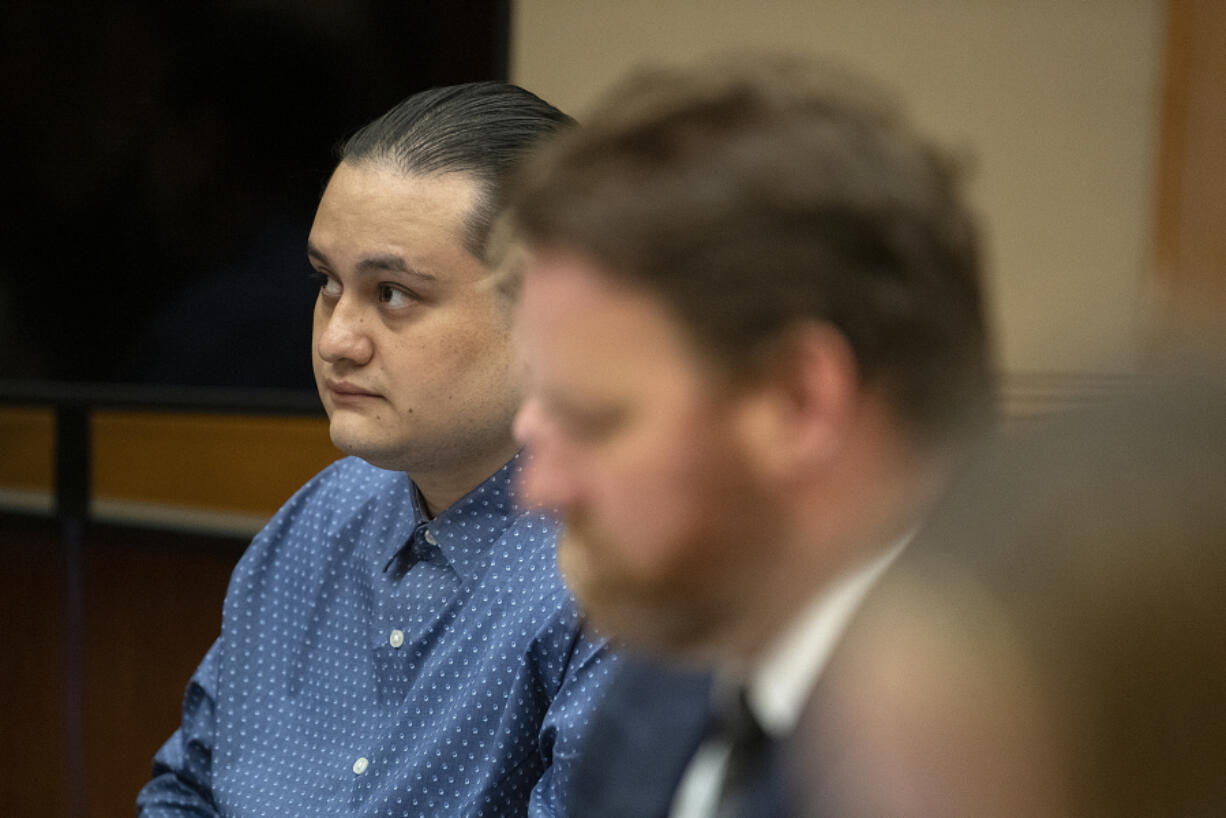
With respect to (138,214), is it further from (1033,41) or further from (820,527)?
(820,527)

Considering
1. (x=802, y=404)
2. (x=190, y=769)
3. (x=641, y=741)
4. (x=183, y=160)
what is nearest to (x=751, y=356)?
(x=802, y=404)

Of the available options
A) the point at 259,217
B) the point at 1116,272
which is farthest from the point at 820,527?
the point at 259,217

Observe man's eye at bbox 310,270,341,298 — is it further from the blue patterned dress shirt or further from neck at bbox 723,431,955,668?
neck at bbox 723,431,955,668

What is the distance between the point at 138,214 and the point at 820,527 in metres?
2.19

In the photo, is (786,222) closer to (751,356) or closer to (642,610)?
(751,356)

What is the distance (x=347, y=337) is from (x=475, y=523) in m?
0.23

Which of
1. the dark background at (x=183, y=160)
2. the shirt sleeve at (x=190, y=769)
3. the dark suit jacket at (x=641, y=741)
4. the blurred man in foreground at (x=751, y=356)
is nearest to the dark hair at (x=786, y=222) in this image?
the blurred man in foreground at (x=751, y=356)

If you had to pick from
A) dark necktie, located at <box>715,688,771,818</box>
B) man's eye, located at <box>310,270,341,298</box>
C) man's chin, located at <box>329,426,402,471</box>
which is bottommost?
man's chin, located at <box>329,426,402,471</box>

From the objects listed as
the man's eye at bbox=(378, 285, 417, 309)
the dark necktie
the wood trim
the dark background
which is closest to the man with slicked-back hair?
the man's eye at bbox=(378, 285, 417, 309)

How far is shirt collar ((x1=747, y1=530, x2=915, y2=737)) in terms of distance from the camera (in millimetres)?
620

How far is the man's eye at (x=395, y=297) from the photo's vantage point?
4.31 ft

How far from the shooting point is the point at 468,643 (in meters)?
1.29

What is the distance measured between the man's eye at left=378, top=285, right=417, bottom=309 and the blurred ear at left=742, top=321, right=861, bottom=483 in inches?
30.0

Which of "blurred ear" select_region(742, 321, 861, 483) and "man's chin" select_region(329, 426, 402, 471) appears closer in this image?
"blurred ear" select_region(742, 321, 861, 483)
